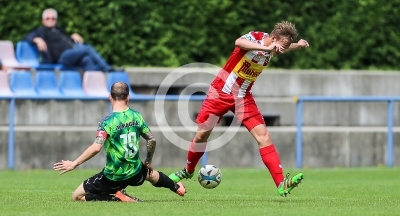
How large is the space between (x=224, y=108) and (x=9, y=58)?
31.3 feet

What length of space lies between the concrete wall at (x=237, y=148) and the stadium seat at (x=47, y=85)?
0.93m

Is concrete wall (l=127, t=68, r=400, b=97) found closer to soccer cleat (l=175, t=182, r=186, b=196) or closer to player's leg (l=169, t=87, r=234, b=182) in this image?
player's leg (l=169, t=87, r=234, b=182)

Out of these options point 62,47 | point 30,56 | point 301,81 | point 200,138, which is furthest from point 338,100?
point 200,138

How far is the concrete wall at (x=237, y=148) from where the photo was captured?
19.7m

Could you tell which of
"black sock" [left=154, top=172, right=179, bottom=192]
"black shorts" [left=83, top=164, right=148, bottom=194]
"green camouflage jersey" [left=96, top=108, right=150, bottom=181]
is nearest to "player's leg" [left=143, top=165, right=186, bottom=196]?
"black sock" [left=154, top=172, right=179, bottom=192]

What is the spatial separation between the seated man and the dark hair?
9.89 m

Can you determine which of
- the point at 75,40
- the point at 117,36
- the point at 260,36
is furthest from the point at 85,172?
the point at 260,36

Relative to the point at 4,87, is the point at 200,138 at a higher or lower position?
lower

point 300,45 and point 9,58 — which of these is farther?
point 9,58

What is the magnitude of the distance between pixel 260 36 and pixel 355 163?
8746mm

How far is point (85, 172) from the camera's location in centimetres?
1852

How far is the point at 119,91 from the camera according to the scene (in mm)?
11141

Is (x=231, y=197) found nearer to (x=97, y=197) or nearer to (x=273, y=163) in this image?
(x=273, y=163)

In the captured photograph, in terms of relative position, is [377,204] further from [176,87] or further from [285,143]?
[176,87]
